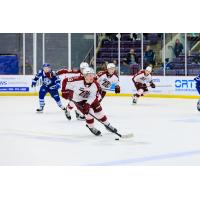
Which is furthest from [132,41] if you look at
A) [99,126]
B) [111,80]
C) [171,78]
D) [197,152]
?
[197,152]

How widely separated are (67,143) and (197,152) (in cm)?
141

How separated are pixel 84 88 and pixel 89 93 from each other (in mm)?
77

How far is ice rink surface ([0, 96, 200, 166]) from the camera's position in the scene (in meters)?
4.78

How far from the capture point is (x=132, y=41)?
607 inches

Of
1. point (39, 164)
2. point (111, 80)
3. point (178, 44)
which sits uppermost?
point (178, 44)

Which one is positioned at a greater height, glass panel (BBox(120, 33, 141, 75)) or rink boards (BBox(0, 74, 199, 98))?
glass panel (BBox(120, 33, 141, 75))

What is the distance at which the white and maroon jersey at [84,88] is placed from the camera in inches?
231

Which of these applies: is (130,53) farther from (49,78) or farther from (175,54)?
(49,78)

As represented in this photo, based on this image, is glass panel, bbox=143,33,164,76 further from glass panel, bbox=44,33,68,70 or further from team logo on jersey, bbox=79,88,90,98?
team logo on jersey, bbox=79,88,90,98

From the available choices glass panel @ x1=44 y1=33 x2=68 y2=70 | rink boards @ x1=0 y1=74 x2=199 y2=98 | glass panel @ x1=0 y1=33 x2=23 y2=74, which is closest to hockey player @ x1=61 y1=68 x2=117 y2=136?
rink boards @ x1=0 y1=74 x2=199 y2=98

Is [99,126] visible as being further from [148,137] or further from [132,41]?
[132,41]

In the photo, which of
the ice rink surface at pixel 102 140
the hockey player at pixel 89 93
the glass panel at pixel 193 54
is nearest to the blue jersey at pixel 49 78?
the ice rink surface at pixel 102 140

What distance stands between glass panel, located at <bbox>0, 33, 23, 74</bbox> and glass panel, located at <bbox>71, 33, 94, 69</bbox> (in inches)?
59.6

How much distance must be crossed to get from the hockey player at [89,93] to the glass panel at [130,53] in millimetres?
8491
